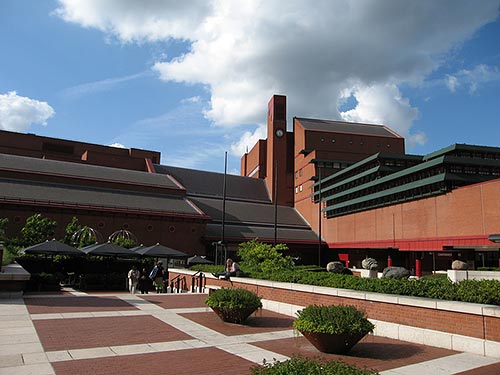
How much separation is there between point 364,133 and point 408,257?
28.3 metres

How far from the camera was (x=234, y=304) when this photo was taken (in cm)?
1221

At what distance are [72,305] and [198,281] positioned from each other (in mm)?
8580

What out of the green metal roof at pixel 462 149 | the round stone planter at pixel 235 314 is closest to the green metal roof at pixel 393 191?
the green metal roof at pixel 462 149

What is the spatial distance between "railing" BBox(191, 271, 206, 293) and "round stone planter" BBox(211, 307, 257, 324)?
1015cm

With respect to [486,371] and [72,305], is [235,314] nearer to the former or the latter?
[486,371]

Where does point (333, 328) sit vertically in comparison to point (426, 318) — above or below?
below

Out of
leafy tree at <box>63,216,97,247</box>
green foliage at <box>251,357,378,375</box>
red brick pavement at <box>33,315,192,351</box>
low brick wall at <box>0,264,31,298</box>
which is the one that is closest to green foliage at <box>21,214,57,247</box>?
leafy tree at <box>63,216,97,247</box>


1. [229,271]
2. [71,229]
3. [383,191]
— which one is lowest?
[229,271]

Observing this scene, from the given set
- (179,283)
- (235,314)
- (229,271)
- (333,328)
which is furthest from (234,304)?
(179,283)

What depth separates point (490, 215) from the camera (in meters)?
35.4

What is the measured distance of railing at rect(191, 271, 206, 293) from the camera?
2267 centimetres

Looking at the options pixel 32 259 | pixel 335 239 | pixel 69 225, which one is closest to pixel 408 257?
pixel 335 239

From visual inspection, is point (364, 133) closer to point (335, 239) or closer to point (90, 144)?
point (335, 239)

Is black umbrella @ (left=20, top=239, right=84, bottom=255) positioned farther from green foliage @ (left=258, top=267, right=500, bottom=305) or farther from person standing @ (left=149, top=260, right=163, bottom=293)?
green foliage @ (left=258, top=267, right=500, bottom=305)
